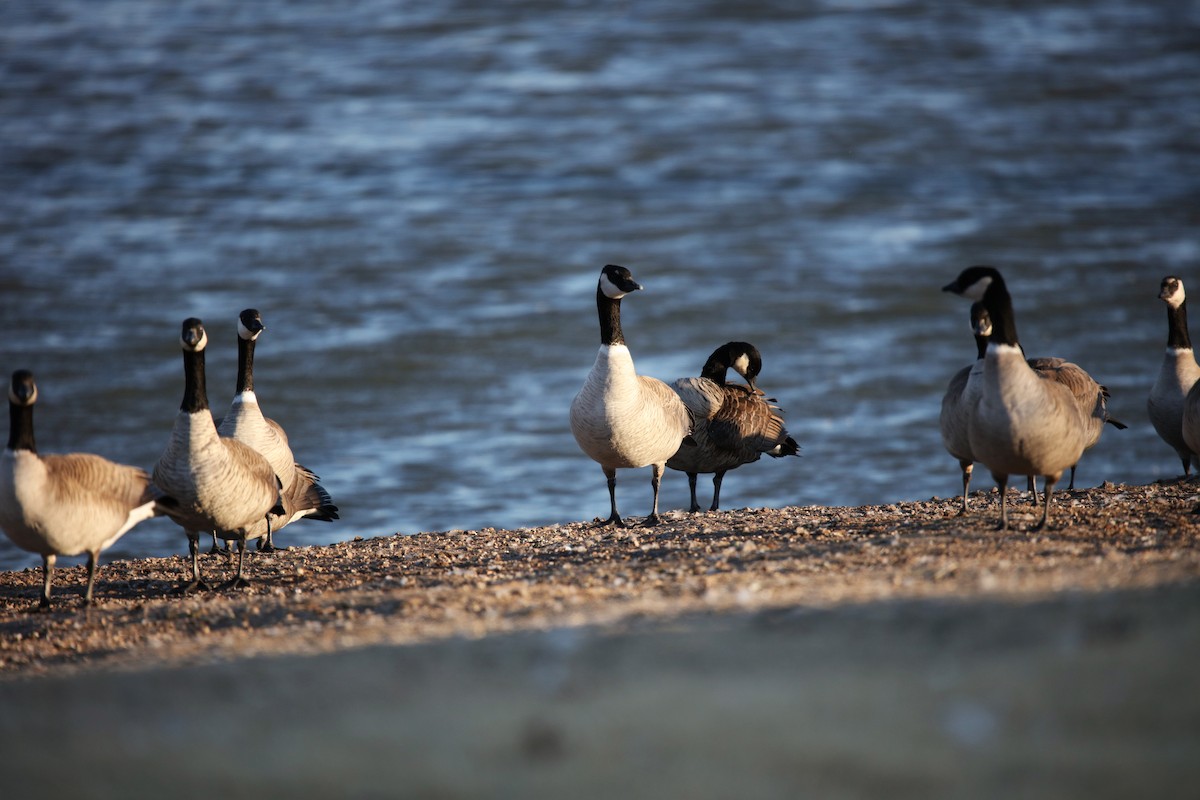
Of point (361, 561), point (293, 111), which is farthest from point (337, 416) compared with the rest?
point (293, 111)

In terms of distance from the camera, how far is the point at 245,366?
10.3 m

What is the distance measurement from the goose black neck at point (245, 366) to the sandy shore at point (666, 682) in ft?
9.97

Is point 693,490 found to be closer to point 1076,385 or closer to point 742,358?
point 742,358

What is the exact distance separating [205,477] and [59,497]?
0.89 m

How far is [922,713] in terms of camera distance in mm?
4543

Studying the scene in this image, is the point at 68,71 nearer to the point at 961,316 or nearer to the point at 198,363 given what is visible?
the point at 961,316

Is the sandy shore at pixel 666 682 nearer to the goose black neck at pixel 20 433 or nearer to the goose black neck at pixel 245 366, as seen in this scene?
the goose black neck at pixel 20 433

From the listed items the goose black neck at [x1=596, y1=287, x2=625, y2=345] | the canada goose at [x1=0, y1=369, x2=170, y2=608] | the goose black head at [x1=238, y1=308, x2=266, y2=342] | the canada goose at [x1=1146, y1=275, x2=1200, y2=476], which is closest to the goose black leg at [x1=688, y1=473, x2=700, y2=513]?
the goose black neck at [x1=596, y1=287, x2=625, y2=345]

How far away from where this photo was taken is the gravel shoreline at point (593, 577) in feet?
19.8

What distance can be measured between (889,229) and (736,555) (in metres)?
21.6

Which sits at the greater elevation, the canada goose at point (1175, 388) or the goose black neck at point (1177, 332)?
the goose black neck at point (1177, 332)

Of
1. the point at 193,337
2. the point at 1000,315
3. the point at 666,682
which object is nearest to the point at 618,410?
the point at 1000,315

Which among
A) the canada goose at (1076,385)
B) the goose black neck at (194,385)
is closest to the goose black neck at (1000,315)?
the canada goose at (1076,385)

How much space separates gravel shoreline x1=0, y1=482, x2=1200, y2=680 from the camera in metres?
6.02
